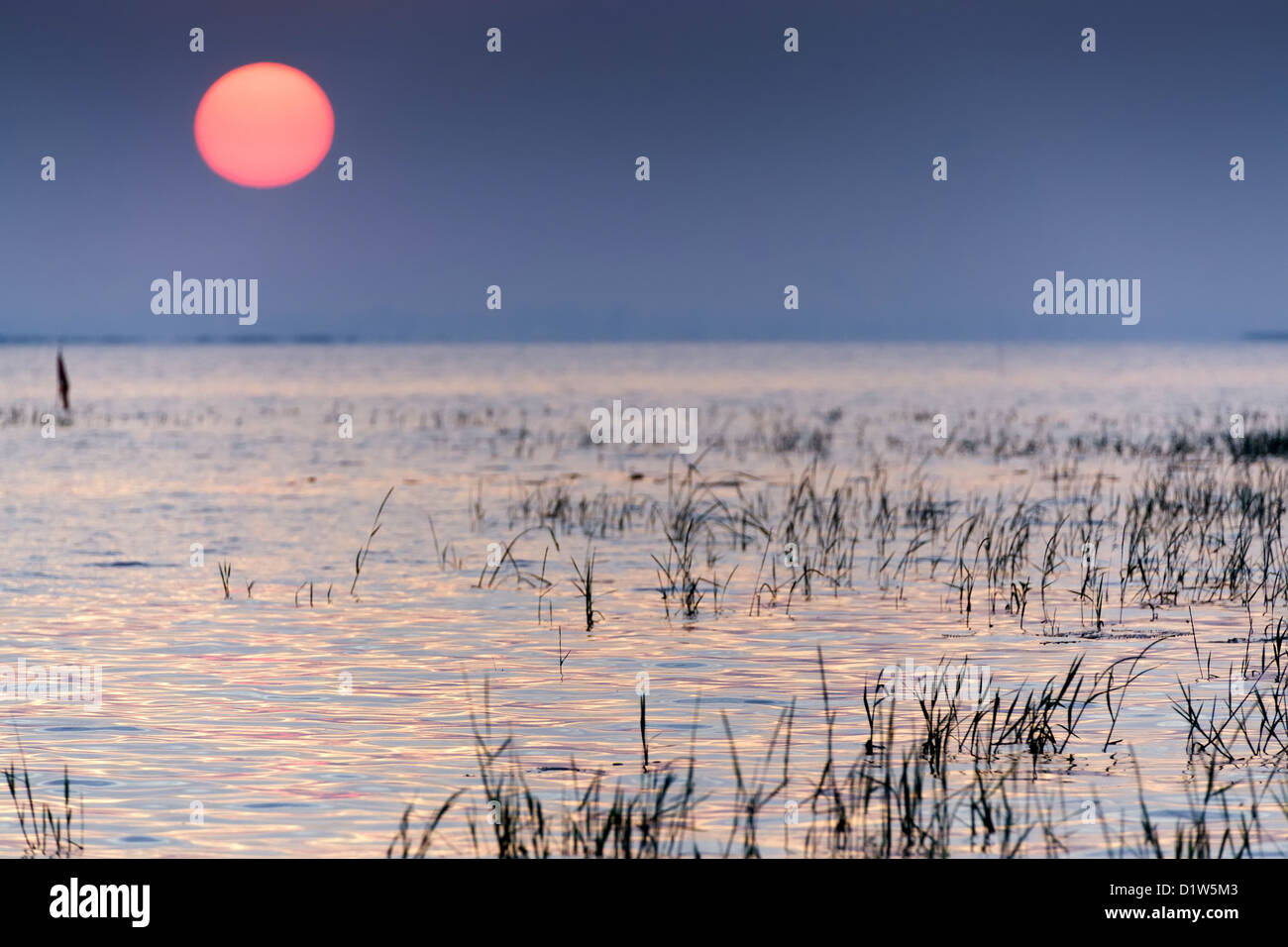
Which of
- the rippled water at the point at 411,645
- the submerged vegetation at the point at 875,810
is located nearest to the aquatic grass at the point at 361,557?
the rippled water at the point at 411,645

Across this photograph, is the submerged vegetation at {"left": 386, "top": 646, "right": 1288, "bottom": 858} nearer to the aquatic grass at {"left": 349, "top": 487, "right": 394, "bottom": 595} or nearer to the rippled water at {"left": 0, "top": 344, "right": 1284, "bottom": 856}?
the rippled water at {"left": 0, "top": 344, "right": 1284, "bottom": 856}

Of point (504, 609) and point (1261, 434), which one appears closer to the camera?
point (504, 609)

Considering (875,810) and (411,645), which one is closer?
(875,810)

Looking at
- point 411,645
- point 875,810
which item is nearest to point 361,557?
point 411,645

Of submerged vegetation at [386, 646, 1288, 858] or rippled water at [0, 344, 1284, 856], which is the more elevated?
rippled water at [0, 344, 1284, 856]

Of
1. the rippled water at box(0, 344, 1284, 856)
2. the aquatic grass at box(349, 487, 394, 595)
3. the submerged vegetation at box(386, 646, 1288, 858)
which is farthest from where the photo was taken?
the aquatic grass at box(349, 487, 394, 595)

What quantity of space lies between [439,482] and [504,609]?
13338 millimetres

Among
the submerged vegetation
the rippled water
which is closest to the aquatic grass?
the rippled water

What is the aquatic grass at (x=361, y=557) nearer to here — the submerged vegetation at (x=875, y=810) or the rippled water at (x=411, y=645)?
the rippled water at (x=411, y=645)

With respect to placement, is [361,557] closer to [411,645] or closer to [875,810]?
[411,645]
